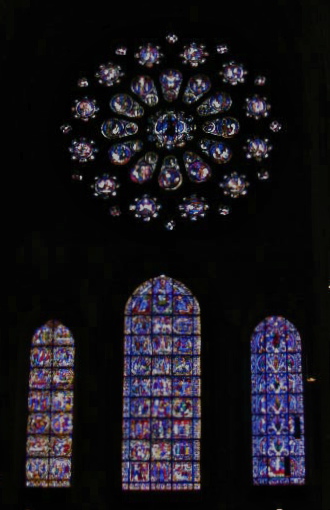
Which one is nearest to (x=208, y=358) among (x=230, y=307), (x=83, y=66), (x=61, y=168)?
(x=230, y=307)

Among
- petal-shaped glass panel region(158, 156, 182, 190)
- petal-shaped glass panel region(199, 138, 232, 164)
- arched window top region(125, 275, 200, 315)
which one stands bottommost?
arched window top region(125, 275, 200, 315)

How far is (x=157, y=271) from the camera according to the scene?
77.2ft

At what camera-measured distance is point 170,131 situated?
24.7 m

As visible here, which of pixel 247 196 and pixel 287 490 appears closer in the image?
pixel 287 490

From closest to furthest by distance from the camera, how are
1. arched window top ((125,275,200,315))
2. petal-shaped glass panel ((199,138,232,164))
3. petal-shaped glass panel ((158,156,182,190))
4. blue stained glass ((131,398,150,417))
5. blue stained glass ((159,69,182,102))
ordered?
blue stained glass ((131,398,150,417)), arched window top ((125,275,200,315)), petal-shaped glass panel ((158,156,182,190)), petal-shaped glass panel ((199,138,232,164)), blue stained glass ((159,69,182,102))

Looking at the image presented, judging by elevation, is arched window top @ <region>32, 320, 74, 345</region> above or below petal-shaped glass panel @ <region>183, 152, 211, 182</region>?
below

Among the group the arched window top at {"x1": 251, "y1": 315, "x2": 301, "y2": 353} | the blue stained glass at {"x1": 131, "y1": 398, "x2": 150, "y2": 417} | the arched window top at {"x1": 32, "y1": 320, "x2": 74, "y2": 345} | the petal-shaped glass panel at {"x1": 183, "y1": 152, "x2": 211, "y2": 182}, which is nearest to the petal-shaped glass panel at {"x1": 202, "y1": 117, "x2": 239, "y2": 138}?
the petal-shaped glass panel at {"x1": 183, "y1": 152, "x2": 211, "y2": 182}

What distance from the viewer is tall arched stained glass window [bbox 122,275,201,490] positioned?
74.4 ft

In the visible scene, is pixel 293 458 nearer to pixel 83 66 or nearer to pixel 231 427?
→ pixel 231 427

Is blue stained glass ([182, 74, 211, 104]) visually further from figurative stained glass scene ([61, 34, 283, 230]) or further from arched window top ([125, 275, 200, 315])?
arched window top ([125, 275, 200, 315])

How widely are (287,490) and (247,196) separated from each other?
4989 mm

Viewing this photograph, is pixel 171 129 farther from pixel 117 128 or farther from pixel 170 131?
pixel 117 128

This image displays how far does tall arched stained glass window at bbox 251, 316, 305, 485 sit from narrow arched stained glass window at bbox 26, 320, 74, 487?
3.00m

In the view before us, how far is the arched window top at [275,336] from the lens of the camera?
75.9 feet
